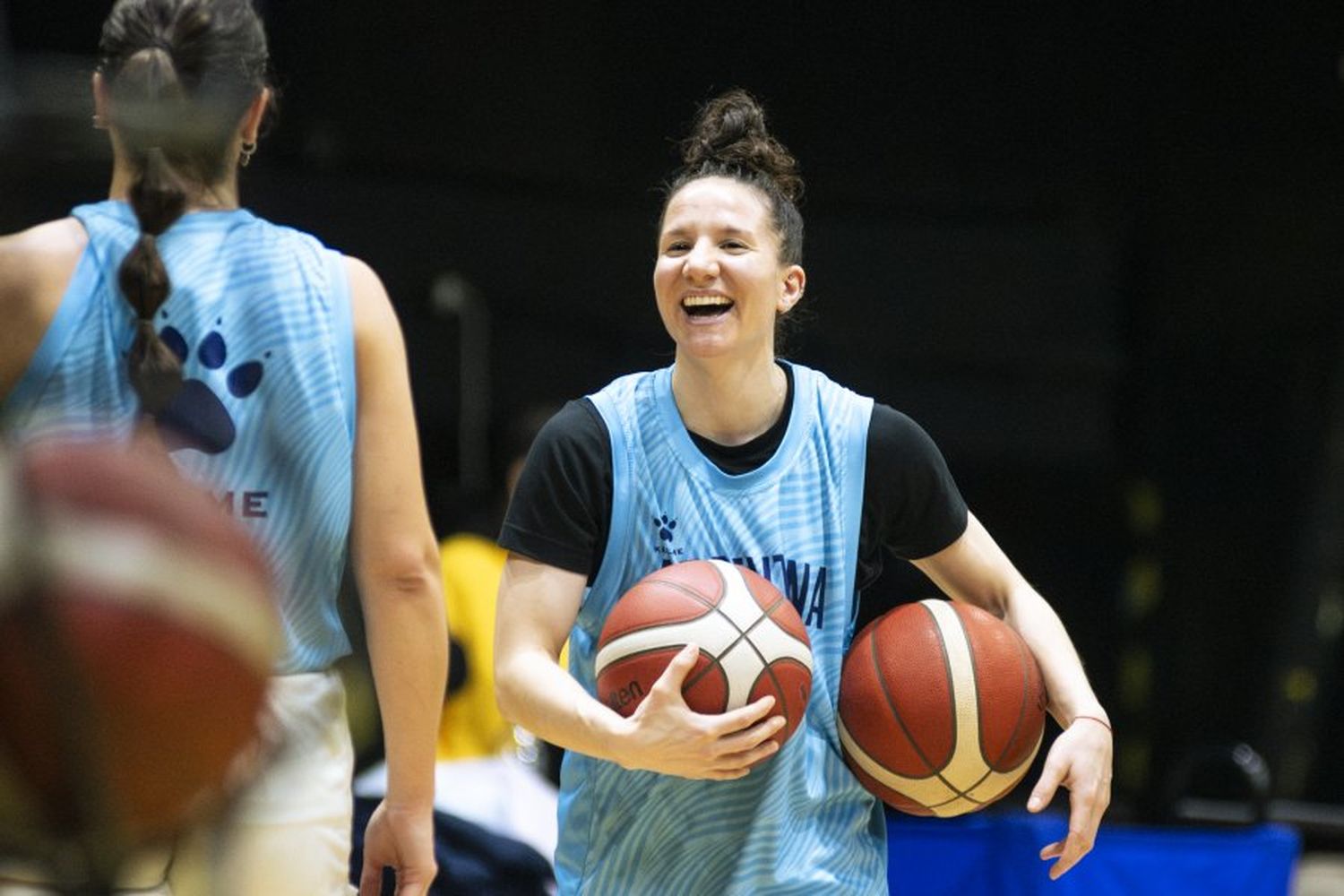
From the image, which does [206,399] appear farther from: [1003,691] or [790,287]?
[1003,691]

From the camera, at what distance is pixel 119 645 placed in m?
1.06

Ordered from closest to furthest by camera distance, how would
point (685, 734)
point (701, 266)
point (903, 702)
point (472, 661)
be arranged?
1. point (685, 734)
2. point (903, 702)
3. point (701, 266)
4. point (472, 661)

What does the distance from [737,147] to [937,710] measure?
3.31ft

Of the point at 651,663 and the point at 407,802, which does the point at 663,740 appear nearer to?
the point at 651,663

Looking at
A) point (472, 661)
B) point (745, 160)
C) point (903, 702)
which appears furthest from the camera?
point (472, 661)

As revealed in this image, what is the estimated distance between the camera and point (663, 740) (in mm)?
2506

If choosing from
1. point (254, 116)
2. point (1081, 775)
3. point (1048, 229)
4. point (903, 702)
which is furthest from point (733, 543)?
point (1048, 229)

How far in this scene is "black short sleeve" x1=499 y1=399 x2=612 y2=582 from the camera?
2.77 m

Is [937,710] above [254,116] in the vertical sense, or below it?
below

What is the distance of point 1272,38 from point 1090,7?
638 mm

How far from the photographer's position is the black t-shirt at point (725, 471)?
9.12ft

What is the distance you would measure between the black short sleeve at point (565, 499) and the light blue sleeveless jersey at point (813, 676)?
0.02 meters

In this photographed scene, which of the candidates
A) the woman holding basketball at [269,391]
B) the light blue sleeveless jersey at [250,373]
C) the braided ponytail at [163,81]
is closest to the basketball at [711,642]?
the woman holding basketball at [269,391]

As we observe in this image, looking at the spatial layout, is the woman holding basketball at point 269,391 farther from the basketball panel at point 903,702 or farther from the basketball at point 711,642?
the basketball panel at point 903,702
